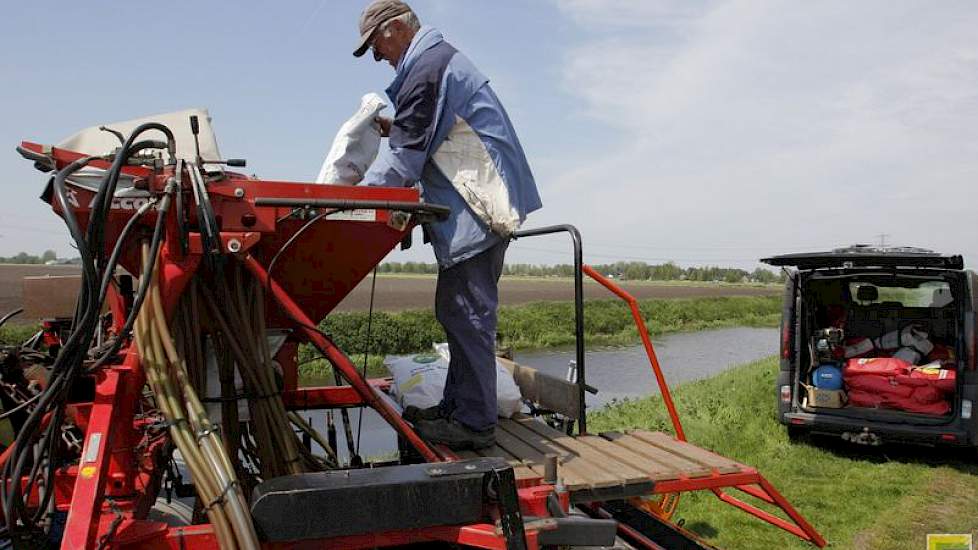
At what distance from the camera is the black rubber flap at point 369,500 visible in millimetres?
2217

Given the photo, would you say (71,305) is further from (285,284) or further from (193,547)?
(193,547)

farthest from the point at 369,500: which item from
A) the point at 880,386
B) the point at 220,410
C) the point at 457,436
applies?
the point at 880,386

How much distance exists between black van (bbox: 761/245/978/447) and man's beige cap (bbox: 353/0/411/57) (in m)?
5.29

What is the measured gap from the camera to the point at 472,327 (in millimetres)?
3139

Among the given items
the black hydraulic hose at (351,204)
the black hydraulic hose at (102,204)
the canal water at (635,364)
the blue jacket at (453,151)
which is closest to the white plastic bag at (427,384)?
the blue jacket at (453,151)

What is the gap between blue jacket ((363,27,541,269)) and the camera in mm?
3033

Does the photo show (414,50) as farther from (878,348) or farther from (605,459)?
(878,348)

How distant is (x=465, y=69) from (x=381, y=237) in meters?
0.80

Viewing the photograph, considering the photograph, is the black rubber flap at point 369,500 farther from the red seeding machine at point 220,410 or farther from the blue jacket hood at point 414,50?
the blue jacket hood at point 414,50

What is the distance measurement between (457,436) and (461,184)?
3.45 ft

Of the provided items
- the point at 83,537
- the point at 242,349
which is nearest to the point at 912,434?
the point at 242,349

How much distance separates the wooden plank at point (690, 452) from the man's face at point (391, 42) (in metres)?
Result: 2.08

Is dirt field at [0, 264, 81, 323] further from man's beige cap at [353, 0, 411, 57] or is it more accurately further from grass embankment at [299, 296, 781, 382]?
grass embankment at [299, 296, 781, 382]

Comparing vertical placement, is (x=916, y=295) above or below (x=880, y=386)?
above
